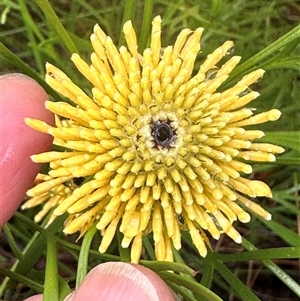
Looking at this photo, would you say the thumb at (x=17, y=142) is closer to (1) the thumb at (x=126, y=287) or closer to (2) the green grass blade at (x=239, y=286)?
(1) the thumb at (x=126, y=287)

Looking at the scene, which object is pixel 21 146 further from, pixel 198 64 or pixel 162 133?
pixel 198 64

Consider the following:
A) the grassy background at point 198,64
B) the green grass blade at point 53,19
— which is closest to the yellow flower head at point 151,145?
the green grass blade at point 53,19

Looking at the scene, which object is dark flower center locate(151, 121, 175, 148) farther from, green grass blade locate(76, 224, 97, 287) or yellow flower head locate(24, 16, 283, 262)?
green grass blade locate(76, 224, 97, 287)

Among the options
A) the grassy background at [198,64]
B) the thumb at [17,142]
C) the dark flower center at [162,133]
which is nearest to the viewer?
the dark flower center at [162,133]

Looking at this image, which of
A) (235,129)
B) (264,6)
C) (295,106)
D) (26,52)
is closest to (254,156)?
(235,129)

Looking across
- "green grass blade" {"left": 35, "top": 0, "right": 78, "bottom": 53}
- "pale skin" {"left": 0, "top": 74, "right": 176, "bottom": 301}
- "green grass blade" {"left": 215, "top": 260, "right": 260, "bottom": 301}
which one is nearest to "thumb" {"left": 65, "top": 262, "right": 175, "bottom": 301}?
"pale skin" {"left": 0, "top": 74, "right": 176, "bottom": 301}

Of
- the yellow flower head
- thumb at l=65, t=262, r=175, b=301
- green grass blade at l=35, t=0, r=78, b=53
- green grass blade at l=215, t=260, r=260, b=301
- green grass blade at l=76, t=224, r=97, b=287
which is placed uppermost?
green grass blade at l=35, t=0, r=78, b=53

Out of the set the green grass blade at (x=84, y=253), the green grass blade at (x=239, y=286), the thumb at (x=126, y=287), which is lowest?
the green grass blade at (x=239, y=286)
